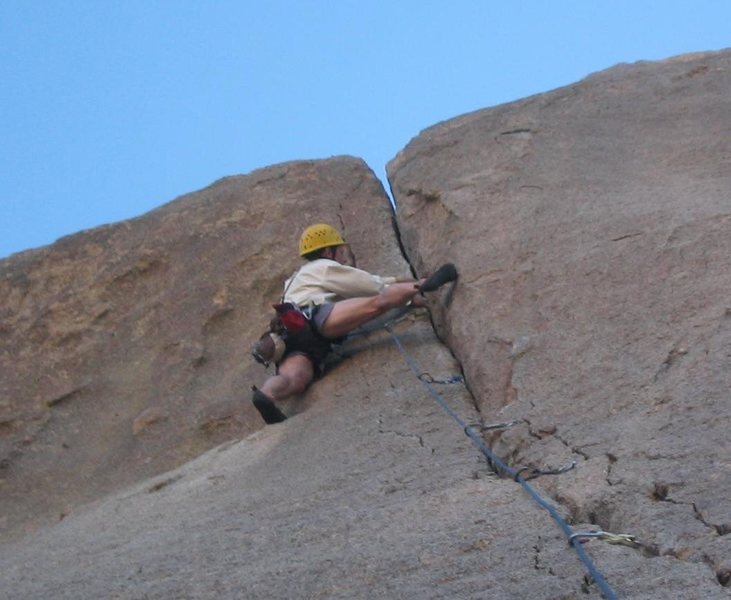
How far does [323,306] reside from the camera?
6.35m

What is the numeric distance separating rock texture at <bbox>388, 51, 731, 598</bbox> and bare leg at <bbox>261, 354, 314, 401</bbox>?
0.71 meters

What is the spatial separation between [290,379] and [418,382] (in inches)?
30.3

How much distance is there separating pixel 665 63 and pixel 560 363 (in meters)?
3.82

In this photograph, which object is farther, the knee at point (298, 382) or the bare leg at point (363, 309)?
Result: the bare leg at point (363, 309)

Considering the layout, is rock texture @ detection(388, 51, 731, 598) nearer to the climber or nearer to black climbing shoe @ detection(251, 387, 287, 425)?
the climber

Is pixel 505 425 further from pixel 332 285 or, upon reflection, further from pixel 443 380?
pixel 332 285

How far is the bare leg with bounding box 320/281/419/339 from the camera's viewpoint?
20.4 ft

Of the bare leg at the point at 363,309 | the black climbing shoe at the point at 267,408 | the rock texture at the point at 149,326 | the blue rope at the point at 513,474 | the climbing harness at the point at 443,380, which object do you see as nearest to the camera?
the blue rope at the point at 513,474

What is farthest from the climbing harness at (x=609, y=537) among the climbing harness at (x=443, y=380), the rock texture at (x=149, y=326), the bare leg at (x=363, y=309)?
the rock texture at (x=149, y=326)

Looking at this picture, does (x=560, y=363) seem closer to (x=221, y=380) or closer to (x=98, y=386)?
Answer: (x=221, y=380)

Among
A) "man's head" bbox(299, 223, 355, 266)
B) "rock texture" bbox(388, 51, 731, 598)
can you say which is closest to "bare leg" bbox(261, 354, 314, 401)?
"rock texture" bbox(388, 51, 731, 598)

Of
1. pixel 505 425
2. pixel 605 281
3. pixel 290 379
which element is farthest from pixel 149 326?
pixel 505 425

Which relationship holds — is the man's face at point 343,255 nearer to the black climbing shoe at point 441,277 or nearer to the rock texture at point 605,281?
the rock texture at point 605,281

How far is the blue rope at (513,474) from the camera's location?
121 inches
